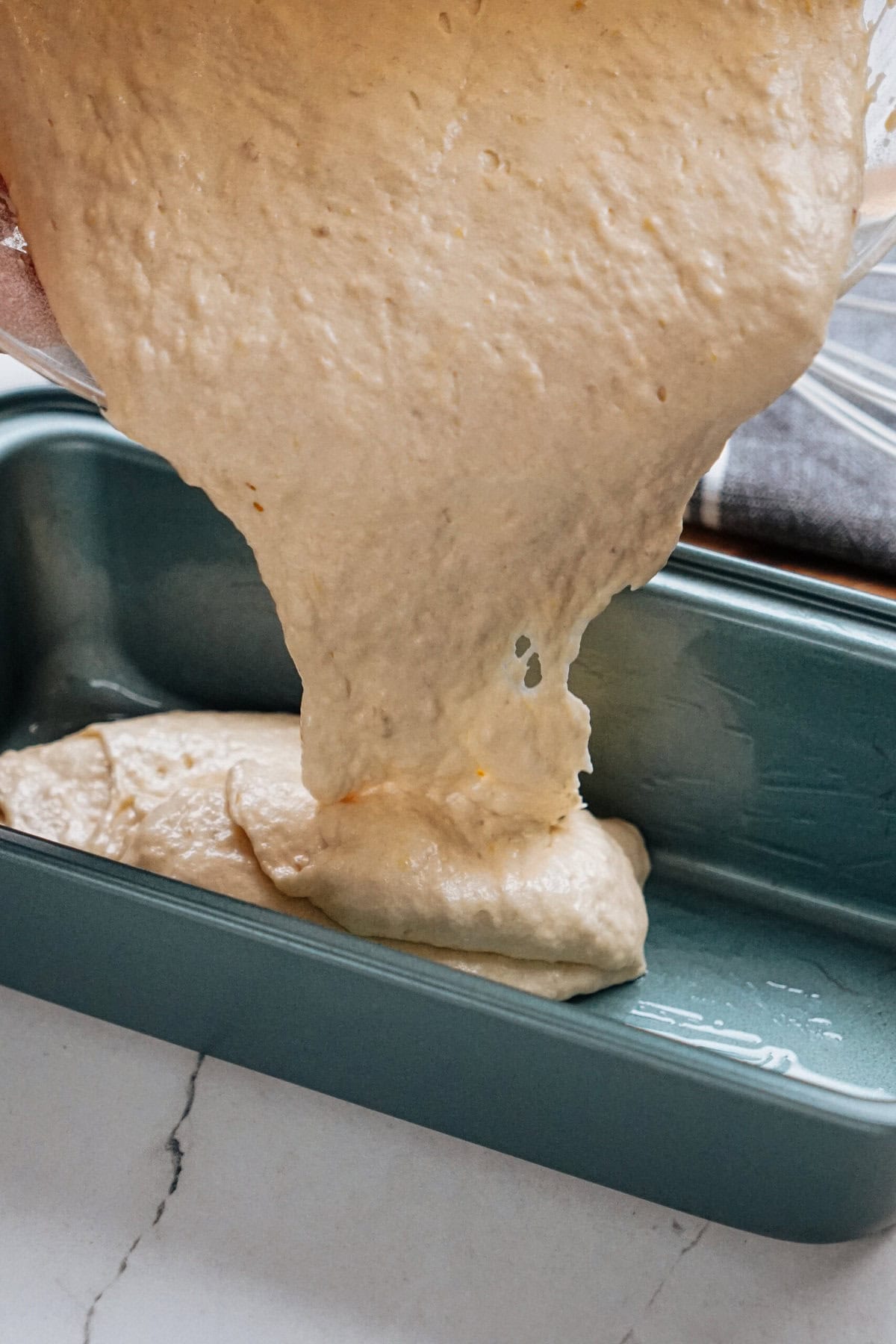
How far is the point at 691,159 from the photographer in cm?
68

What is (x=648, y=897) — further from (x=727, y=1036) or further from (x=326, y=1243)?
(x=326, y=1243)

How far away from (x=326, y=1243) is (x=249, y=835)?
303 mm

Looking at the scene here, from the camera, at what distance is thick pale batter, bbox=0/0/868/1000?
683 millimetres

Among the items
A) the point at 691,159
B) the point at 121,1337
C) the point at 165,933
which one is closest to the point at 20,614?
the point at 165,933

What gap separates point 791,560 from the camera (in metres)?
1.33

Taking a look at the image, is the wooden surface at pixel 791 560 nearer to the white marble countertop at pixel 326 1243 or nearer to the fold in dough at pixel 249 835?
the fold in dough at pixel 249 835

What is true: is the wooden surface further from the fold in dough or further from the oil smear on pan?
the oil smear on pan

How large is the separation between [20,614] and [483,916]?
534 millimetres

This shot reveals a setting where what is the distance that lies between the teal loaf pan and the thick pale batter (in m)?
0.29

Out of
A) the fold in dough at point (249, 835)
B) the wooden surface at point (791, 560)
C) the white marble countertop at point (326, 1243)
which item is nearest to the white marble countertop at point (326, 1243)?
the white marble countertop at point (326, 1243)

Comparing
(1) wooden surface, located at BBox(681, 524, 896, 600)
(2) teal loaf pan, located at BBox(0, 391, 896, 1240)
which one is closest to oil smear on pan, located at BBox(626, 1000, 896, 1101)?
(2) teal loaf pan, located at BBox(0, 391, 896, 1240)

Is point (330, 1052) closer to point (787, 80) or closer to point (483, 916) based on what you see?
point (483, 916)

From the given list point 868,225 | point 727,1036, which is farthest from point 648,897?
point 868,225

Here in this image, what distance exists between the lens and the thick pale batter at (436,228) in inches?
26.9
